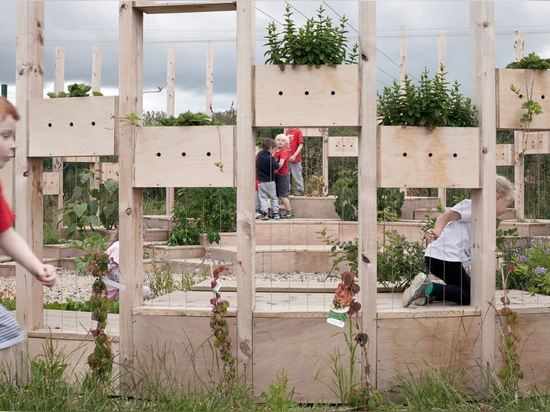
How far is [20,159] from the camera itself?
14.8 ft

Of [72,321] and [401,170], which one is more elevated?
[401,170]

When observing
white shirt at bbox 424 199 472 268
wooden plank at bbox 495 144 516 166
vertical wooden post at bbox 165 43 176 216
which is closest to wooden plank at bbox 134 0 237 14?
white shirt at bbox 424 199 472 268

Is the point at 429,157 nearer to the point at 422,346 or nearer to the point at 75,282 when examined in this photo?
the point at 422,346

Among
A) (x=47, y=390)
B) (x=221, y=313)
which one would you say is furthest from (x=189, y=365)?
(x=47, y=390)

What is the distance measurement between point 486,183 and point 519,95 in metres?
0.63

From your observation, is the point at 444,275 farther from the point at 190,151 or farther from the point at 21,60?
the point at 21,60

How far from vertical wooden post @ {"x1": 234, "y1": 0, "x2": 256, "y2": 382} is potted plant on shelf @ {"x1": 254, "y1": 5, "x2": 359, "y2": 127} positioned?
0.27ft

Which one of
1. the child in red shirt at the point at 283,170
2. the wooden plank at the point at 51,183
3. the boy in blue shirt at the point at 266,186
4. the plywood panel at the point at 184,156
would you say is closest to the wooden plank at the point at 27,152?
the plywood panel at the point at 184,156

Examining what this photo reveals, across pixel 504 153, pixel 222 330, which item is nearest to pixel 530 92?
pixel 222 330

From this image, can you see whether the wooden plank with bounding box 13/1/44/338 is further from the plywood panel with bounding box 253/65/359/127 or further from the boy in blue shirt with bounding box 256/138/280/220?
the boy in blue shirt with bounding box 256/138/280/220

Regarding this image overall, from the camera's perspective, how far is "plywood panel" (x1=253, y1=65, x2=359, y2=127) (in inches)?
162

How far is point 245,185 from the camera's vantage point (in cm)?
409

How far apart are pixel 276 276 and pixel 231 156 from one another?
4052mm

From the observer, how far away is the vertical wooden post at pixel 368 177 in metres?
4.05
